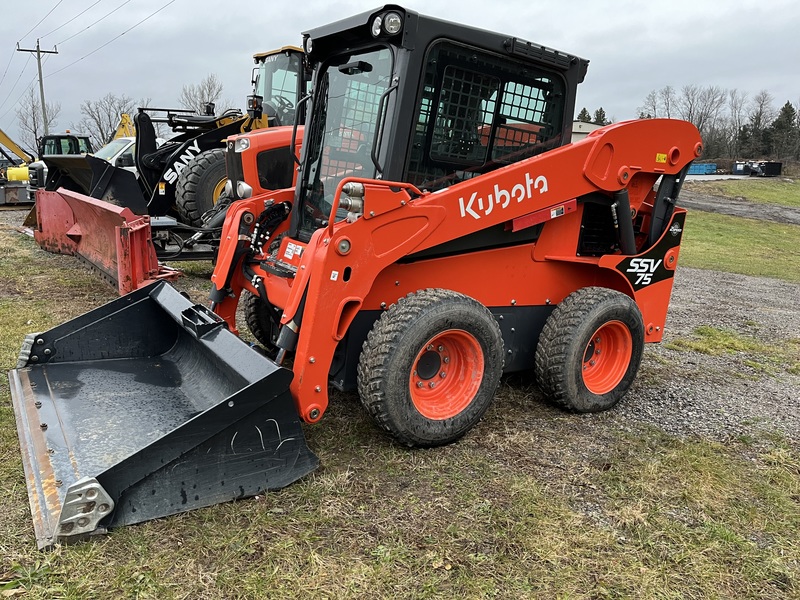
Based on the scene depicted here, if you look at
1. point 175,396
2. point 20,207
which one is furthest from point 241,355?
point 20,207

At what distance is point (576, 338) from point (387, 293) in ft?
4.23

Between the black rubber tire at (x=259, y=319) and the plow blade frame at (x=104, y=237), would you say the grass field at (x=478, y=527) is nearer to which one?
the black rubber tire at (x=259, y=319)

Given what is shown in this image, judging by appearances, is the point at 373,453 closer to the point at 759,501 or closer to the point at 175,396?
the point at 175,396

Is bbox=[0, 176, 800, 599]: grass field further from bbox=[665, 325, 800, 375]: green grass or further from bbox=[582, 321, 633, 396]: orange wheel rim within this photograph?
bbox=[665, 325, 800, 375]: green grass

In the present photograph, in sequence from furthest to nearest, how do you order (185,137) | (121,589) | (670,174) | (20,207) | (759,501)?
(20,207) → (185,137) → (670,174) → (759,501) → (121,589)

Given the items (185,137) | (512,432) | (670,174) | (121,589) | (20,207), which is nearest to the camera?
(121,589)

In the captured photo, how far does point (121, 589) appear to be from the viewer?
2.35 metres

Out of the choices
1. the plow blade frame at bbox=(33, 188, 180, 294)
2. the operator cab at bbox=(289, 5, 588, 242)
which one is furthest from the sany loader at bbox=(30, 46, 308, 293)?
the operator cab at bbox=(289, 5, 588, 242)

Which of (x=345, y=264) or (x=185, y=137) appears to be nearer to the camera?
(x=345, y=264)

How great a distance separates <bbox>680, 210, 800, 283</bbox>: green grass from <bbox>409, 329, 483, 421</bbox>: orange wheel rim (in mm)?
10615

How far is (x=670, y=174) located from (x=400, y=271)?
2.21 metres

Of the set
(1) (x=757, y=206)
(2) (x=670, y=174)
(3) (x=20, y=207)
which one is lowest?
(3) (x=20, y=207)

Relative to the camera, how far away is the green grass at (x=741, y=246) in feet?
43.1

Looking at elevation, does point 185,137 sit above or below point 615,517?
above
